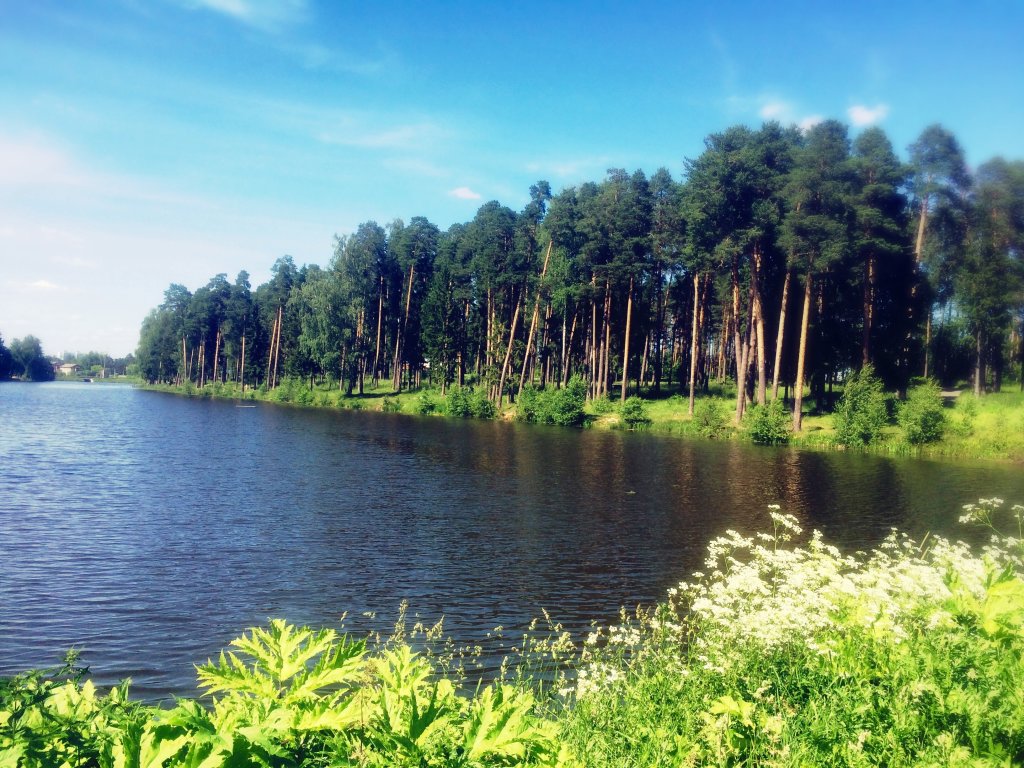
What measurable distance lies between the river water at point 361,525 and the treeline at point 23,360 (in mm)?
151480

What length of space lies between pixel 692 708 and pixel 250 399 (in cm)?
10403

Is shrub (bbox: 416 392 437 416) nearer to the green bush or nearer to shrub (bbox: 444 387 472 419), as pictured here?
shrub (bbox: 444 387 472 419)

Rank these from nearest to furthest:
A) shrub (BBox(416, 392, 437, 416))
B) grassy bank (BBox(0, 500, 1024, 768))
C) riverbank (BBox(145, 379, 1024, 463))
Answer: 1. grassy bank (BBox(0, 500, 1024, 768))
2. riverbank (BBox(145, 379, 1024, 463))
3. shrub (BBox(416, 392, 437, 416))

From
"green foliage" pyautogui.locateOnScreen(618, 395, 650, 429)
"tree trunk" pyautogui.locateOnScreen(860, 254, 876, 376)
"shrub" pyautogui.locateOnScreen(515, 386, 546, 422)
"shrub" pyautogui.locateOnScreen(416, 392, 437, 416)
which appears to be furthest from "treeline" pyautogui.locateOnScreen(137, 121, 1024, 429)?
"shrub" pyautogui.locateOnScreen(416, 392, 437, 416)

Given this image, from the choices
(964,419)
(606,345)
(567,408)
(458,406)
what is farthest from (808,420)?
(458,406)

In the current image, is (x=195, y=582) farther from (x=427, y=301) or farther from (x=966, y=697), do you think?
(x=427, y=301)

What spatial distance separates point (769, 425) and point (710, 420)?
5568mm

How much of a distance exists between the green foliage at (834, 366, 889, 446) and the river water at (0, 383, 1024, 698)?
5.28 metres

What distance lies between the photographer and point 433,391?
82.2 meters

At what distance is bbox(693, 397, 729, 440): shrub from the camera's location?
54.6m

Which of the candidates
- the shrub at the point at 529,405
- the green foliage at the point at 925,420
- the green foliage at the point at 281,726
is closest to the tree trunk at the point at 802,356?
the green foliage at the point at 925,420

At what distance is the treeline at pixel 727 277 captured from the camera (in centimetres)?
5019

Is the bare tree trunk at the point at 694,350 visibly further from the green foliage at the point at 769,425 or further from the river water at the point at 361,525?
the river water at the point at 361,525

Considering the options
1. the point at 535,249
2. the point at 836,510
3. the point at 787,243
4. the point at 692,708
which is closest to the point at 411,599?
the point at 692,708
